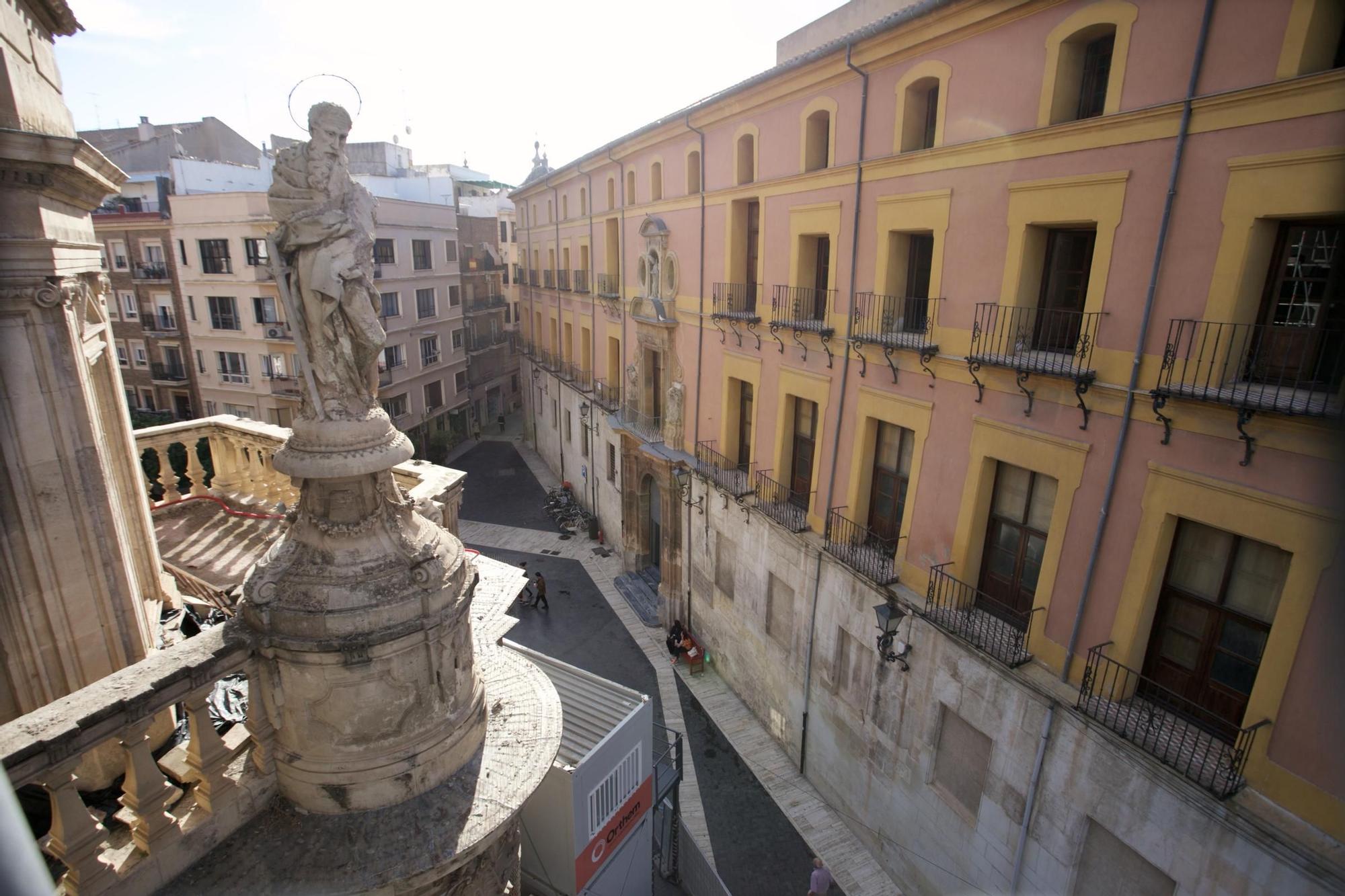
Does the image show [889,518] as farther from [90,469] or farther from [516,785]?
[90,469]

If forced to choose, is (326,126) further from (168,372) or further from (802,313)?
(168,372)

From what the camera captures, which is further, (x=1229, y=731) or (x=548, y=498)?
(x=548, y=498)

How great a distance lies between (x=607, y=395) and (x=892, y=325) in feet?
51.6

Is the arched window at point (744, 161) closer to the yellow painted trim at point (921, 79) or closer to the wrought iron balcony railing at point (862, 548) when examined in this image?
the yellow painted trim at point (921, 79)

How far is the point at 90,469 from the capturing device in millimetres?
5520

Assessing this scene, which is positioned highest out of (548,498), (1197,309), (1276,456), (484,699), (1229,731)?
(1197,309)

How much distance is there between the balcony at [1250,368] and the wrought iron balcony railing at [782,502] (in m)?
7.37

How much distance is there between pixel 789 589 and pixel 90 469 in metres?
12.0

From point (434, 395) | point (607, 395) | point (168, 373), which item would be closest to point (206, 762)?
point (607, 395)

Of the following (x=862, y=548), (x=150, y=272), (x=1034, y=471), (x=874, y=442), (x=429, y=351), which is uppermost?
(x=150, y=272)

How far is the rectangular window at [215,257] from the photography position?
26594 mm

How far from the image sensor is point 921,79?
10.9 metres

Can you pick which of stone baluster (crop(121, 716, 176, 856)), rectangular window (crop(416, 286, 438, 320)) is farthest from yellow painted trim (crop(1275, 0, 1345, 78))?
rectangular window (crop(416, 286, 438, 320))

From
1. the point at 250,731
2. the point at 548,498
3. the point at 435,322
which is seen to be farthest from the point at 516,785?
the point at 435,322
